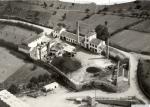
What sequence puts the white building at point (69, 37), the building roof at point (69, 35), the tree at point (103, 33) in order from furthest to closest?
1. the building roof at point (69, 35)
2. the white building at point (69, 37)
3. the tree at point (103, 33)

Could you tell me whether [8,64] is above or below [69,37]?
below

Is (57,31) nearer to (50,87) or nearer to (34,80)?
(34,80)

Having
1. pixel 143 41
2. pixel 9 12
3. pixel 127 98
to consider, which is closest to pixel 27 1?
pixel 9 12

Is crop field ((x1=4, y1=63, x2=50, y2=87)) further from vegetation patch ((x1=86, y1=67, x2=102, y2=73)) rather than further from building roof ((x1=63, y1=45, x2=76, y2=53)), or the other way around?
vegetation patch ((x1=86, y1=67, x2=102, y2=73))

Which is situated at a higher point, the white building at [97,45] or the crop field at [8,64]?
the white building at [97,45]

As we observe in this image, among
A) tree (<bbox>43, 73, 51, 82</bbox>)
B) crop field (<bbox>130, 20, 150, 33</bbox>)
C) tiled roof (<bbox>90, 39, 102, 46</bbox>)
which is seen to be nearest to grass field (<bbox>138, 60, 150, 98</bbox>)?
tiled roof (<bbox>90, 39, 102, 46</bbox>)

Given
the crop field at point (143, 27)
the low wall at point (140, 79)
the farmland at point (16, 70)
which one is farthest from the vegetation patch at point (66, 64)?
the crop field at point (143, 27)

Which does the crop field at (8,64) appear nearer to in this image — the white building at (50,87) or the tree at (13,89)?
the tree at (13,89)

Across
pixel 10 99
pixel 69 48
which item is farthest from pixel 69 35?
pixel 10 99
